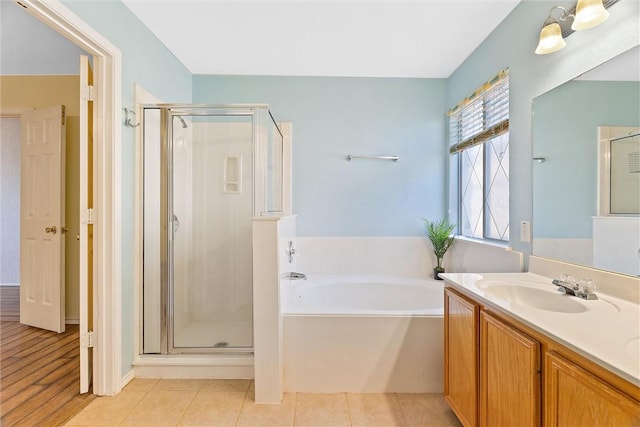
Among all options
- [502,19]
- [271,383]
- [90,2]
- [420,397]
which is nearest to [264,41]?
[90,2]

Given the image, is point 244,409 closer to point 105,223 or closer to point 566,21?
point 105,223

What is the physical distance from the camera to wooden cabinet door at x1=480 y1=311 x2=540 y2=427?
997mm

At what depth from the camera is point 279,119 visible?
301 cm

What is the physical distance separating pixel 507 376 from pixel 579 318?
0.33 m

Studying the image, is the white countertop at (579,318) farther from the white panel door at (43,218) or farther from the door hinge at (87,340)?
the white panel door at (43,218)

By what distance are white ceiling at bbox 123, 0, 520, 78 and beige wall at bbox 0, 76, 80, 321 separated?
130 cm

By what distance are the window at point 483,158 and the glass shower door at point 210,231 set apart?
1.78 meters

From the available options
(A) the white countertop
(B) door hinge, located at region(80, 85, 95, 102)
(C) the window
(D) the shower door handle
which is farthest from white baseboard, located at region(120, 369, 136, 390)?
(C) the window

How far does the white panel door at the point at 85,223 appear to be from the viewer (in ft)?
5.97

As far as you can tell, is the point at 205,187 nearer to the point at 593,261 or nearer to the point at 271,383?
the point at 271,383

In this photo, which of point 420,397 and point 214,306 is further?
point 214,306

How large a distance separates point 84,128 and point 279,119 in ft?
5.28

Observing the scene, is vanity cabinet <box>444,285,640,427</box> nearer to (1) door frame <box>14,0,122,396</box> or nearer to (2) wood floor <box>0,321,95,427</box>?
(1) door frame <box>14,0,122,396</box>

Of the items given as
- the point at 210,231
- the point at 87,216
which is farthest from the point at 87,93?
the point at 210,231
